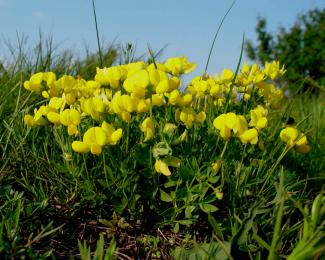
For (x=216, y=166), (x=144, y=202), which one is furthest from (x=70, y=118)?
(x=216, y=166)

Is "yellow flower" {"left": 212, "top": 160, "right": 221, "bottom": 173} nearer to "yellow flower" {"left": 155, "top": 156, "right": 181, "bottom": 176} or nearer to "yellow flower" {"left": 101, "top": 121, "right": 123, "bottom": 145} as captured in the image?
"yellow flower" {"left": 155, "top": 156, "right": 181, "bottom": 176}

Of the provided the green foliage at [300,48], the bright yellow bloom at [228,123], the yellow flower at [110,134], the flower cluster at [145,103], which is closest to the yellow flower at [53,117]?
the flower cluster at [145,103]

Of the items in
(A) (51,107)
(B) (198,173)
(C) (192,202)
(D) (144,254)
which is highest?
(A) (51,107)

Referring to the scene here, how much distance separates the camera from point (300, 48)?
11156mm

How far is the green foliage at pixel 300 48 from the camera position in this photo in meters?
10.8

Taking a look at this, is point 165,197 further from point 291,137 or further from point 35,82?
point 35,82

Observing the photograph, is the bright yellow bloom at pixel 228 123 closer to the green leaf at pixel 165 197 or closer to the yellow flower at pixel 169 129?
the yellow flower at pixel 169 129

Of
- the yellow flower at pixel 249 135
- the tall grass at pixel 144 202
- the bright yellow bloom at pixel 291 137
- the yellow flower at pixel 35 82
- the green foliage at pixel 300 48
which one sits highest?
the yellow flower at pixel 35 82

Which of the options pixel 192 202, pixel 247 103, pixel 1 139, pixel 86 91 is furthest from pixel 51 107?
pixel 247 103

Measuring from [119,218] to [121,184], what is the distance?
0.20m

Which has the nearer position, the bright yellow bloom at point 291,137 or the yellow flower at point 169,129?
the yellow flower at point 169,129

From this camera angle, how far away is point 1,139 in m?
2.23

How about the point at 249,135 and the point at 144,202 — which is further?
the point at 144,202

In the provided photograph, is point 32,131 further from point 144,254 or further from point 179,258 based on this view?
point 179,258
